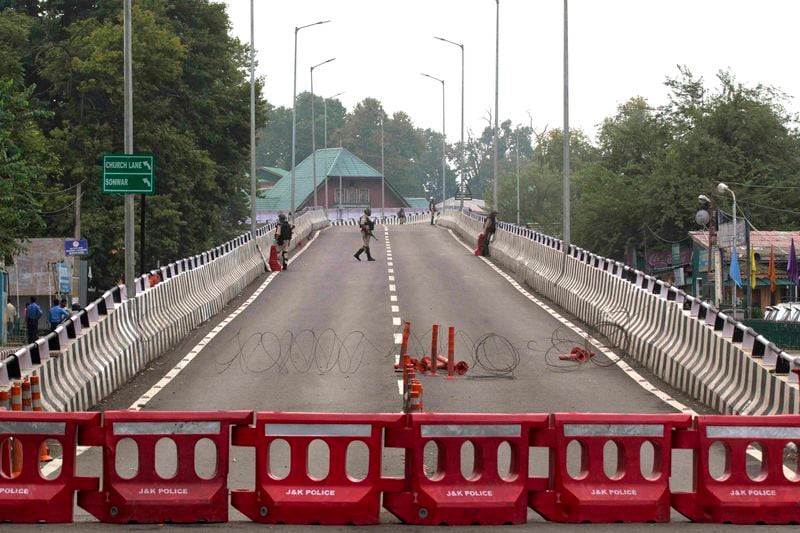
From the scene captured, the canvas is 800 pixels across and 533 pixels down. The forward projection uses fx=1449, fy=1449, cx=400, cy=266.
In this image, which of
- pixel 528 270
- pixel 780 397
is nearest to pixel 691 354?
pixel 780 397

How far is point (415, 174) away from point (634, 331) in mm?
166234

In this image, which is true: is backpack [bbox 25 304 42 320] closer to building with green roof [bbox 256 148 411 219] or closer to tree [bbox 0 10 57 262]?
tree [bbox 0 10 57 262]

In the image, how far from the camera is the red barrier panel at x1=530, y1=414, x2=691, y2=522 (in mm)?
10578

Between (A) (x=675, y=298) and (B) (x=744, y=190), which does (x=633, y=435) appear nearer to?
(A) (x=675, y=298)

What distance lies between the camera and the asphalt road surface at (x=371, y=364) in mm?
17812

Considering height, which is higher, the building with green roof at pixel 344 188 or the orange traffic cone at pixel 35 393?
the building with green roof at pixel 344 188

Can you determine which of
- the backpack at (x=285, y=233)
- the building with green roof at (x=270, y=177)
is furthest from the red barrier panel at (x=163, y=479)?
the building with green roof at (x=270, y=177)

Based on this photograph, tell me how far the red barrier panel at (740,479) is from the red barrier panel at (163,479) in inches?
131

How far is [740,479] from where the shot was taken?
35.4 feet

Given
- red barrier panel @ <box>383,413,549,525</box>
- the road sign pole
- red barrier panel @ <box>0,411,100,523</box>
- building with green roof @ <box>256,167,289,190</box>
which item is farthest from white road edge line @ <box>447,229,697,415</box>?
building with green roof @ <box>256,167,289,190</box>

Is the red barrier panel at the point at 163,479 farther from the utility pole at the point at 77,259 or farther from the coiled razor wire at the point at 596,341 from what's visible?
the utility pole at the point at 77,259

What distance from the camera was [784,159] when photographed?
70.2 metres

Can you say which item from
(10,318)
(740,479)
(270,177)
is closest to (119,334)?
(740,479)

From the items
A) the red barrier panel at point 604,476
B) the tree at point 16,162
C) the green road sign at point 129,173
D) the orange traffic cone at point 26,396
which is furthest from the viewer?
the tree at point 16,162
